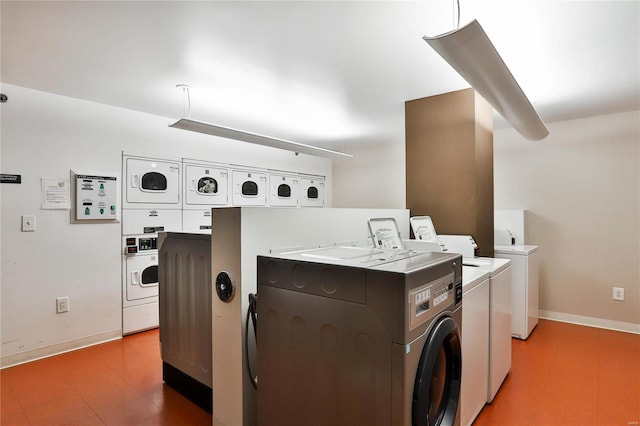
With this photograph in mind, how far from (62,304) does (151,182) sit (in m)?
1.52

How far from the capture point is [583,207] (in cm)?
404

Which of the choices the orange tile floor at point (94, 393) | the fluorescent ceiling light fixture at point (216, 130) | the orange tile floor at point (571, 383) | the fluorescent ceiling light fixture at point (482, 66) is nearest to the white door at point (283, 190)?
the fluorescent ceiling light fixture at point (216, 130)

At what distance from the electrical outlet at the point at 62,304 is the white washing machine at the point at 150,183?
1.08 meters

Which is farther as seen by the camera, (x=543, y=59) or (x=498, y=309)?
(x=543, y=59)

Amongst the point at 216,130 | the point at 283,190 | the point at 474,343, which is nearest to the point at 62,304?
the point at 216,130

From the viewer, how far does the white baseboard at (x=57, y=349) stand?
2922mm

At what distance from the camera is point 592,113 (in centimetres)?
385

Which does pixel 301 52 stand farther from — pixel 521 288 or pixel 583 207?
pixel 583 207

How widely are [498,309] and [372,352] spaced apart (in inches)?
64.3

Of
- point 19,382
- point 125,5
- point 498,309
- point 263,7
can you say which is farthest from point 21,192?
point 498,309

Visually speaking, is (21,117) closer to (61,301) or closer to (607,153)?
(61,301)

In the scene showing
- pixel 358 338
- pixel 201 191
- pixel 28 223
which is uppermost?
pixel 201 191

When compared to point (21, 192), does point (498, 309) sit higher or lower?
lower

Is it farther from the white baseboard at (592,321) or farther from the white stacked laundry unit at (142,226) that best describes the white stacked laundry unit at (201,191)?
the white baseboard at (592,321)
